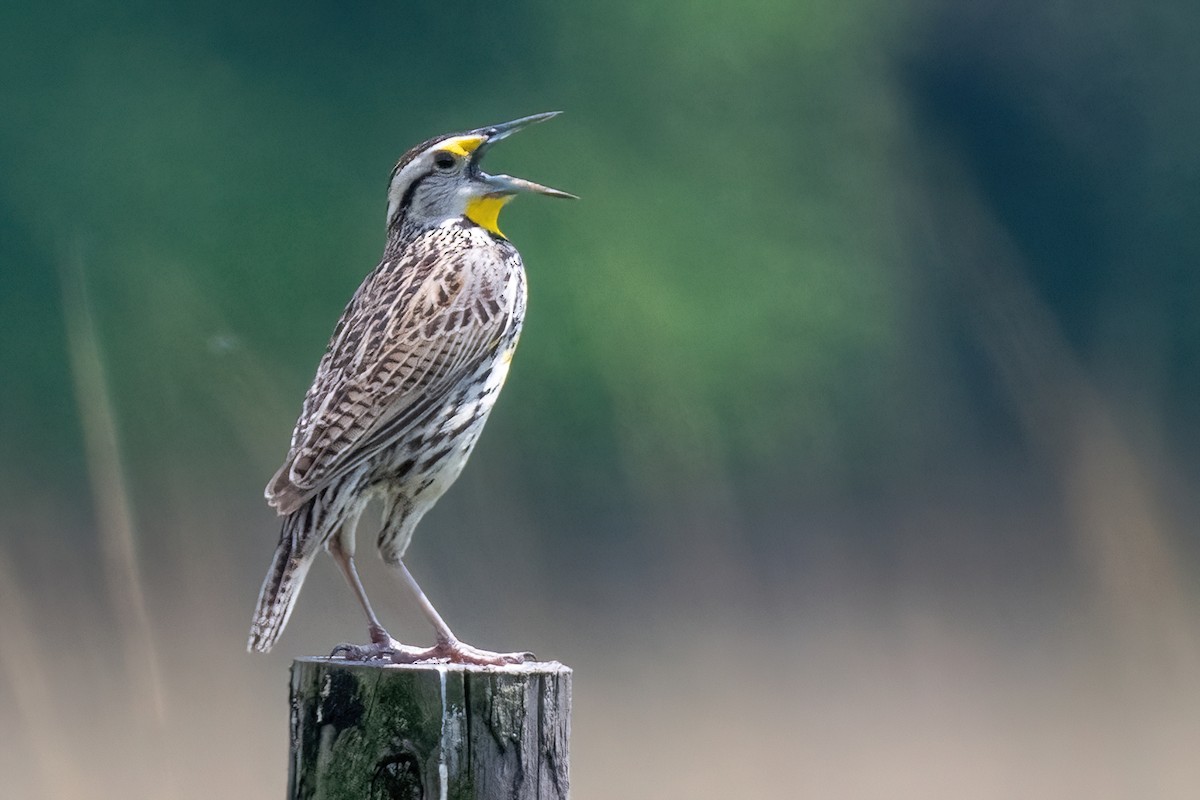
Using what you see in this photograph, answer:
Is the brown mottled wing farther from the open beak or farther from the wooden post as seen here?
the wooden post

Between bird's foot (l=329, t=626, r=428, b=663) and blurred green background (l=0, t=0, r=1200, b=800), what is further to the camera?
blurred green background (l=0, t=0, r=1200, b=800)

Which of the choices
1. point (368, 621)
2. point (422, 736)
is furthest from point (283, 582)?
point (422, 736)

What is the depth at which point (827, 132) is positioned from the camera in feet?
33.7

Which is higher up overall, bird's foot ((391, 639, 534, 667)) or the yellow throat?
the yellow throat

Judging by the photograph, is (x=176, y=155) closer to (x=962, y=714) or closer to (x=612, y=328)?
(x=612, y=328)

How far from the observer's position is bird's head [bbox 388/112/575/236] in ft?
11.8

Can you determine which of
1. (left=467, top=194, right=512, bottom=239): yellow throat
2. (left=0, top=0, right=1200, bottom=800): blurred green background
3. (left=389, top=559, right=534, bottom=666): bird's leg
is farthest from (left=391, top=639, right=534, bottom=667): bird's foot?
(left=0, top=0, right=1200, bottom=800): blurred green background

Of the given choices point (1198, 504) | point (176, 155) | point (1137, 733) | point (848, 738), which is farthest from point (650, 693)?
point (176, 155)

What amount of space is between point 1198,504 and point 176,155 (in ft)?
15.8

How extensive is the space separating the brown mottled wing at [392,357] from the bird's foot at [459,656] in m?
0.33

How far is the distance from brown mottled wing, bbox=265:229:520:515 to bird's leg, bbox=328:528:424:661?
0.25 m

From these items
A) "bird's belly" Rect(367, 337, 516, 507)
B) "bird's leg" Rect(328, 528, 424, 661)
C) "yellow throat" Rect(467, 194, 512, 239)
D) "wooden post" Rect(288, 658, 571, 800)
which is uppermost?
"yellow throat" Rect(467, 194, 512, 239)

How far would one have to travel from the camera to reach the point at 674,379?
28.2 ft

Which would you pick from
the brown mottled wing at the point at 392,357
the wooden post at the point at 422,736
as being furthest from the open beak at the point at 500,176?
the wooden post at the point at 422,736
